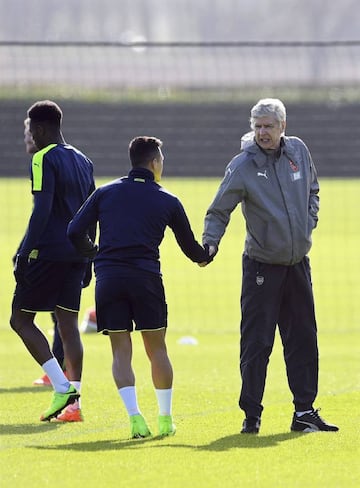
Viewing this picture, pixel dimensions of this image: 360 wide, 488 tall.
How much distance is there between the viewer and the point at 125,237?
26.2 ft

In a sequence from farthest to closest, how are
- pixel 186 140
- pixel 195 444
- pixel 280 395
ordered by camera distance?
Answer: pixel 186 140, pixel 280 395, pixel 195 444

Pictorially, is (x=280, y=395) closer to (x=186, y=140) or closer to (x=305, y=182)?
(x=305, y=182)

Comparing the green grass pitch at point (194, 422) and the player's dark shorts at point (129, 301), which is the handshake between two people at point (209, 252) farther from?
the green grass pitch at point (194, 422)

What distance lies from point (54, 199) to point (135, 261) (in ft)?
3.74

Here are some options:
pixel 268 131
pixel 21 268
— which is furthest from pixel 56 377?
pixel 268 131

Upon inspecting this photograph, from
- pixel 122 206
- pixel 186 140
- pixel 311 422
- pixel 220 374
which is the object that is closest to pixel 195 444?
pixel 311 422

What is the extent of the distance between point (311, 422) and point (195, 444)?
2.88 ft

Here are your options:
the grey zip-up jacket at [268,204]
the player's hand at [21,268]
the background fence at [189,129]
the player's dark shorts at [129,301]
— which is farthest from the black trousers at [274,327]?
the background fence at [189,129]

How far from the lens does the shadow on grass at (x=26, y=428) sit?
8.40 m

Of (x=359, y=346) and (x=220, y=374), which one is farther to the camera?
(x=359, y=346)

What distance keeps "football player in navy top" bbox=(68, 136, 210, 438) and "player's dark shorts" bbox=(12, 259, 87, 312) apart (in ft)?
2.55

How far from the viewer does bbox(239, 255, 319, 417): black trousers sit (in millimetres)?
8242

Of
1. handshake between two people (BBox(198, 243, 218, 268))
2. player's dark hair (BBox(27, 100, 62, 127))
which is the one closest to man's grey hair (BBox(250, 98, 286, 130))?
handshake between two people (BBox(198, 243, 218, 268))

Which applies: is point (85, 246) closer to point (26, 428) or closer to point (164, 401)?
point (164, 401)
